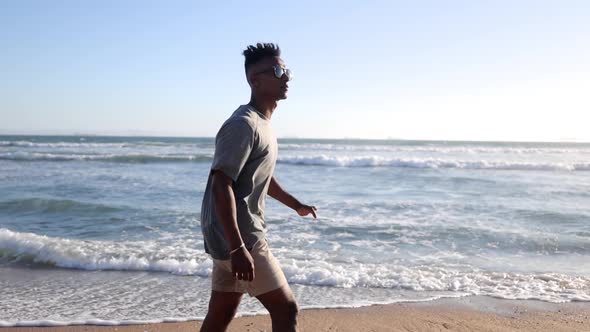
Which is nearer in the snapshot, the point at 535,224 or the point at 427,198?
the point at 535,224

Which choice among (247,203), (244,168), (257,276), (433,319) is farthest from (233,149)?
(433,319)

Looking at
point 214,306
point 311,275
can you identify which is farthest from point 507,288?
point 214,306

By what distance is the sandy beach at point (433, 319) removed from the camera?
163 inches

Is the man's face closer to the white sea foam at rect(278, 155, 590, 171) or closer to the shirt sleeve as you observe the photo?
the shirt sleeve

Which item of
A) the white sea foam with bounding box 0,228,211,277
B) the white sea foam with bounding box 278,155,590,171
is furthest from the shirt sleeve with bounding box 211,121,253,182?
the white sea foam with bounding box 278,155,590,171

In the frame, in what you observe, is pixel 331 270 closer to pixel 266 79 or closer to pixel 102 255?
pixel 102 255

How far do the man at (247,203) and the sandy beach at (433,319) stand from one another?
6.07 ft

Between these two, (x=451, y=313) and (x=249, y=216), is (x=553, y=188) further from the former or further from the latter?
(x=249, y=216)

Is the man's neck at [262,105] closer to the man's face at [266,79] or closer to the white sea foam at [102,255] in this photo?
the man's face at [266,79]

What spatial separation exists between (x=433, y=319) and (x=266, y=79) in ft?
9.95

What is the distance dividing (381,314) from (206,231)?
279 cm

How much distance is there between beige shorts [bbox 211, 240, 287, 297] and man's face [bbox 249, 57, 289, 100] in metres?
0.72

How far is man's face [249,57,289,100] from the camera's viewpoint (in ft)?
7.81

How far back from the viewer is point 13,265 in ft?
20.0
